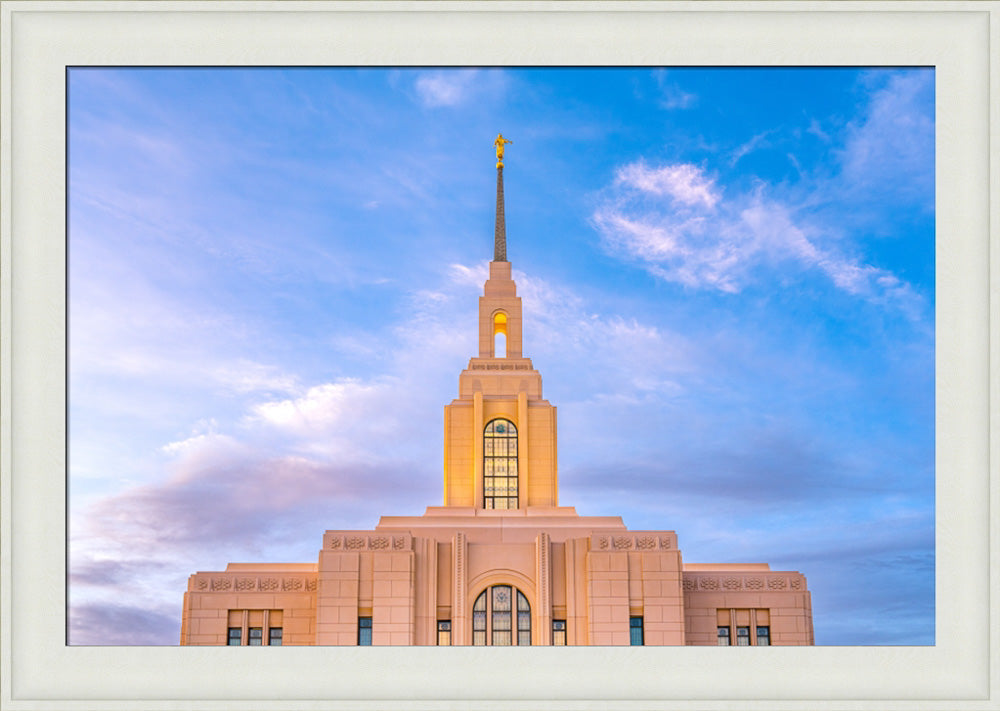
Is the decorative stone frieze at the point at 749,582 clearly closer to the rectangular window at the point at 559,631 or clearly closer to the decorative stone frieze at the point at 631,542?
the decorative stone frieze at the point at 631,542

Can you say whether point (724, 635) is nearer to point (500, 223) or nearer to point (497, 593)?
point (497, 593)

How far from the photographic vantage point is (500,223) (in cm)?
4512

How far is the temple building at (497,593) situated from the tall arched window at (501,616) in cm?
3

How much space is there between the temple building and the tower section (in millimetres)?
4481

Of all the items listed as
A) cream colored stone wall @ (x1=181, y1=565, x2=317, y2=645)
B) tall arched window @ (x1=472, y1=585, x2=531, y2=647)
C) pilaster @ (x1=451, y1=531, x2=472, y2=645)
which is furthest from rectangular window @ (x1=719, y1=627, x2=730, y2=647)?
cream colored stone wall @ (x1=181, y1=565, x2=317, y2=645)

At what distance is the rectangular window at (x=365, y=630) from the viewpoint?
102 ft

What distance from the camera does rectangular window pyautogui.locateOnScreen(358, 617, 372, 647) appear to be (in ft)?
102

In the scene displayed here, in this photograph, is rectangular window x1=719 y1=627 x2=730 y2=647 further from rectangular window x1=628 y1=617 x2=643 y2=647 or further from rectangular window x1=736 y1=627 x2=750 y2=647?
rectangular window x1=628 y1=617 x2=643 y2=647

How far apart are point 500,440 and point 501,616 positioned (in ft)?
31.3

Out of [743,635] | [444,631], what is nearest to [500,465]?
[444,631]
